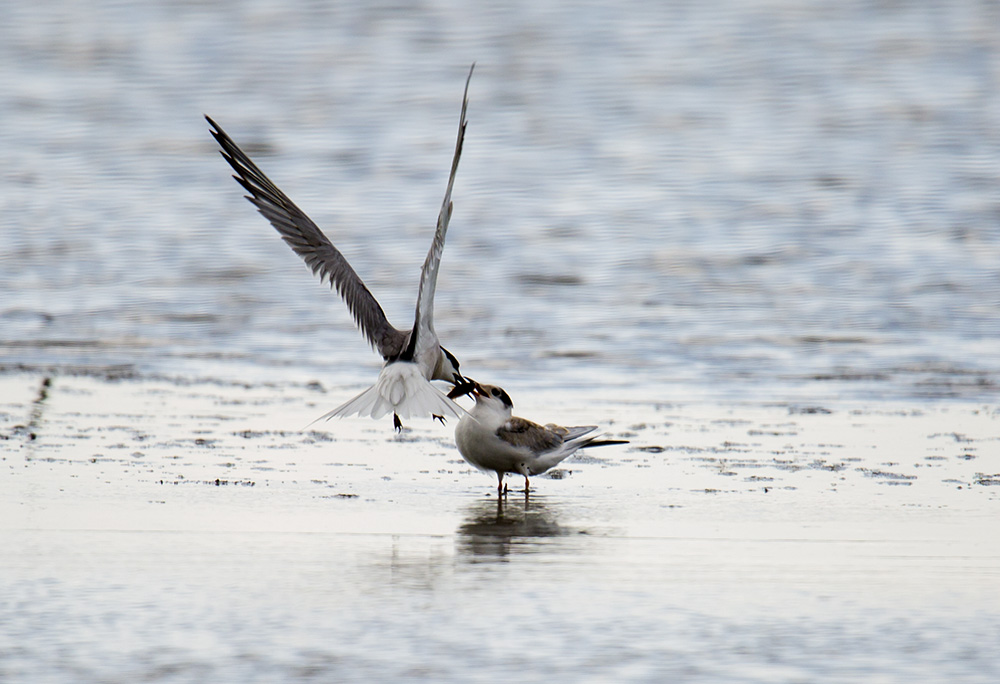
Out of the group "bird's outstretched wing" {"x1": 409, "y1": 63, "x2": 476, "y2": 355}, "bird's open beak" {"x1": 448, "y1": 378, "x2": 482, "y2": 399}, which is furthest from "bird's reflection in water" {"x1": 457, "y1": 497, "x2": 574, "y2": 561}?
"bird's outstretched wing" {"x1": 409, "y1": 63, "x2": 476, "y2": 355}

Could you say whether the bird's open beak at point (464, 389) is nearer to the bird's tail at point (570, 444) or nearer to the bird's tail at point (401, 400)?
the bird's tail at point (401, 400)

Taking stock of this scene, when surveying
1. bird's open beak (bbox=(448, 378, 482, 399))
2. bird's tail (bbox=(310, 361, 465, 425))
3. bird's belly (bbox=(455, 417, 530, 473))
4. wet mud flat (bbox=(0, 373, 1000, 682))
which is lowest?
wet mud flat (bbox=(0, 373, 1000, 682))

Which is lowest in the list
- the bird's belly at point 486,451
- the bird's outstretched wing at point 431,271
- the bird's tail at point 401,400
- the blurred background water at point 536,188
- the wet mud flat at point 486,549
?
the wet mud flat at point 486,549

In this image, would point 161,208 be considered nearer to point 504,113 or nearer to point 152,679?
point 504,113

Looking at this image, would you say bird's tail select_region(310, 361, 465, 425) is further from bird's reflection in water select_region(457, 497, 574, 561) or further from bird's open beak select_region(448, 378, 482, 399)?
bird's reflection in water select_region(457, 497, 574, 561)

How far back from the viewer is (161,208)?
51.6ft

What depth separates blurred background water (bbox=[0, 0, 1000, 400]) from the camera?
10.6 metres

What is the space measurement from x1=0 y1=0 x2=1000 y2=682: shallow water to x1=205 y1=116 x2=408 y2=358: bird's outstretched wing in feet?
1.82

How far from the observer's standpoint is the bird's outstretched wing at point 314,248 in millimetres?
7922

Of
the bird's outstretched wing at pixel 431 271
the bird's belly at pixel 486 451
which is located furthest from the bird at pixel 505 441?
the bird's outstretched wing at pixel 431 271

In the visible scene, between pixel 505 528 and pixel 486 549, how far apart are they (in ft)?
1.39

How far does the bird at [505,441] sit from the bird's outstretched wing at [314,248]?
1.15m

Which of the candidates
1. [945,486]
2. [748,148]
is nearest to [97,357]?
[945,486]

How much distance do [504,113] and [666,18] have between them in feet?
16.8
